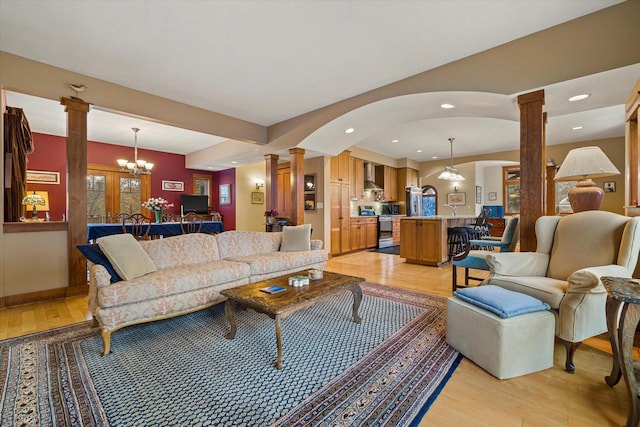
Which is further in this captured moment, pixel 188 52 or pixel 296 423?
pixel 188 52

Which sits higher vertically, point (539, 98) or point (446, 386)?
point (539, 98)

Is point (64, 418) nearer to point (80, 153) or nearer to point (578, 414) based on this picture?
point (578, 414)

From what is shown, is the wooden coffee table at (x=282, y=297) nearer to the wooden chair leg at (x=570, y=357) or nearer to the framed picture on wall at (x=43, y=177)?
the wooden chair leg at (x=570, y=357)

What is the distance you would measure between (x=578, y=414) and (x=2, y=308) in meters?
5.11

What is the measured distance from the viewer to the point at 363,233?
732 cm

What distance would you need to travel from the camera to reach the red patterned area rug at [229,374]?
145cm

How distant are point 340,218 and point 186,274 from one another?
4.42 meters

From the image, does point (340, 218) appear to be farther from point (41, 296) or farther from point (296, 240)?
point (41, 296)

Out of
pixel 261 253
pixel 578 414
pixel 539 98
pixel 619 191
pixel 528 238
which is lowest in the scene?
pixel 578 414

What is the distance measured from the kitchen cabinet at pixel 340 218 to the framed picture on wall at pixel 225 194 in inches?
163

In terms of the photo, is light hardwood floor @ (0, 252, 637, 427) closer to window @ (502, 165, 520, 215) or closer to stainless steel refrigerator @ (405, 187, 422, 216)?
stainless steel refrigerator @ (405, 187, 422, 216)

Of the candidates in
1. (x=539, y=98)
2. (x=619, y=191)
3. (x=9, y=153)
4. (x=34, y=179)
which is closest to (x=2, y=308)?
(x=9, y=153)

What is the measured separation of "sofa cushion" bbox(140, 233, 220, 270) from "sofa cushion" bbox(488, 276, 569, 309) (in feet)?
9.76

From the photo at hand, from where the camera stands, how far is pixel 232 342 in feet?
7.36
